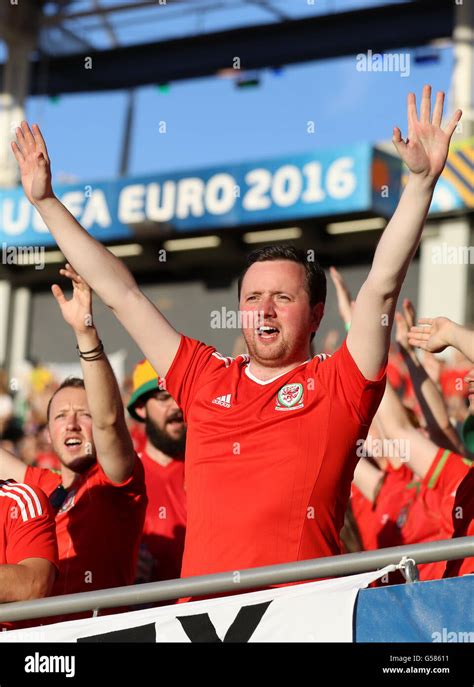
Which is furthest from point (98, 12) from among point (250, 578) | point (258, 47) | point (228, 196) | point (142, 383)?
point (250, 578)

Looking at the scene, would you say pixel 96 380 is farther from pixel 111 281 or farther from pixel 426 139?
pixel 426 139

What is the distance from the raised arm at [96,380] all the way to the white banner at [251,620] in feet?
4.03

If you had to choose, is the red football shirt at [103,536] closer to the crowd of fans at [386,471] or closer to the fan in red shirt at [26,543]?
the crowd of fans at [386,471]

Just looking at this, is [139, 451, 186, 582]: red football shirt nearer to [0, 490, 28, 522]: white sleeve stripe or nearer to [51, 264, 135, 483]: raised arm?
[51, 264, 135, 483]: raised arm

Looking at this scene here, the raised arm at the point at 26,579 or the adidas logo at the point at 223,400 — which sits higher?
the adidas logo at the point at 223,400

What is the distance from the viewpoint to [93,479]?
181 inches

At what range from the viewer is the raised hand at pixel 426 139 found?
128 inches

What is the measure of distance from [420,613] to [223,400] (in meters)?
1.08

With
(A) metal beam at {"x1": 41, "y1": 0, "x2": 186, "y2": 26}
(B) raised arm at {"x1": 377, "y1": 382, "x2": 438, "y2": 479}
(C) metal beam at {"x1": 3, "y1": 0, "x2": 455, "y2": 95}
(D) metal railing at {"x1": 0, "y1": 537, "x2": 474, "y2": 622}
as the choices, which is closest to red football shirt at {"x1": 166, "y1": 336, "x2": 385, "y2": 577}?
(D) metal railing at {"x1": 0, "y1": 537, "x2": 474, "y2": 622}

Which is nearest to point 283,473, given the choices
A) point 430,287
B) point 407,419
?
point 407,419

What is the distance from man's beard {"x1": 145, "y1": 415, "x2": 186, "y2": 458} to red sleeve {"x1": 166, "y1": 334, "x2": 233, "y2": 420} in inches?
77.5

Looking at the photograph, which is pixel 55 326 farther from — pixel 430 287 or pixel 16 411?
pixel 430 287

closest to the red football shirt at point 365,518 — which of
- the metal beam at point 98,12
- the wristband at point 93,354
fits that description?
the wristband at point 93,354

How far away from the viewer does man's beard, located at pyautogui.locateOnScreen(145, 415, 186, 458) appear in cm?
574
